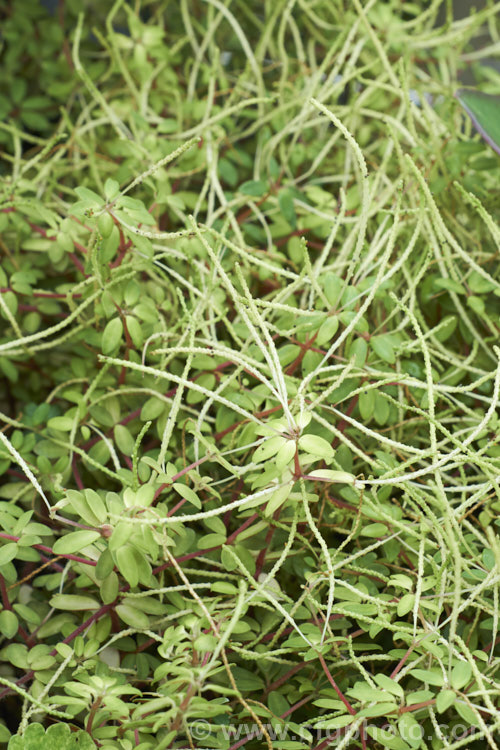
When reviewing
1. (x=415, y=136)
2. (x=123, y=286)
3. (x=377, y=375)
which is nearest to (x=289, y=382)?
(x=377, y=375)

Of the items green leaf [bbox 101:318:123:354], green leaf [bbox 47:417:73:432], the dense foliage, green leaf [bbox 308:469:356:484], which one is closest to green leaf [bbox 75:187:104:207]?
the dense foliage

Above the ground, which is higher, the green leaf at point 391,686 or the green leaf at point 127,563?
the green leaf at point 127,563

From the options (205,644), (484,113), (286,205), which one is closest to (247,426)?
(205,644)

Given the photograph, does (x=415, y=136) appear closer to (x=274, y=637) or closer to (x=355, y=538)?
(x=355, y=538)

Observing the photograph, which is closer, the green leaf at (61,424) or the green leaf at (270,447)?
the green leaf at (270,447)
